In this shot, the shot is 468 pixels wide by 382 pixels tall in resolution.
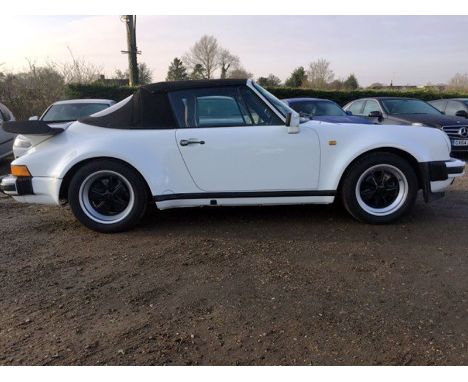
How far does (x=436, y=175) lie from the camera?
4344 millimetres

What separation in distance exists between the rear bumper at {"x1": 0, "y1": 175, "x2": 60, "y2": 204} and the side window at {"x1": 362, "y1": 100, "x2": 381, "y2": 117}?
26.2 feet

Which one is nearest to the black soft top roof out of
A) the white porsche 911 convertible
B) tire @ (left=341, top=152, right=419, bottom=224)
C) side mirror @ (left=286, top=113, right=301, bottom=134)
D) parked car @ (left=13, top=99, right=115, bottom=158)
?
the white porsche 911 convertible

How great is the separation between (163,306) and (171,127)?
201cm

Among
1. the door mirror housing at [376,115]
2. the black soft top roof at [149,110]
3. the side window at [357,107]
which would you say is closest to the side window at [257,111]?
the black soft top roof at [149,110]

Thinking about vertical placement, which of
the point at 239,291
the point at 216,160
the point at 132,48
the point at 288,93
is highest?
the point at 132,48

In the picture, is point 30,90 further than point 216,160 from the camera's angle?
Yes

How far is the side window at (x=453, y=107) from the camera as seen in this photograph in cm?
1115

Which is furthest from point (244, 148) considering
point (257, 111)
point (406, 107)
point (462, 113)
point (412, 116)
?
point (462, 113)

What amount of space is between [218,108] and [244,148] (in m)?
0.52

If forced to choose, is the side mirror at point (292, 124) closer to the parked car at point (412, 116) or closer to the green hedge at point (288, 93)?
the parked car at point (412, 116)

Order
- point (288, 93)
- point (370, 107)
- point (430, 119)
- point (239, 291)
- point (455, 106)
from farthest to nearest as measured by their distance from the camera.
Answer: point (288, 93)
point (455, 106)
point (370, 107)
point (430, 119)
point (239, 291)

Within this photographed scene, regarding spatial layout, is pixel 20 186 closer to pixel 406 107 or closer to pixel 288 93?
pixel 406 107

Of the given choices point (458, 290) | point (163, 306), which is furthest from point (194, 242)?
point (458, 290)

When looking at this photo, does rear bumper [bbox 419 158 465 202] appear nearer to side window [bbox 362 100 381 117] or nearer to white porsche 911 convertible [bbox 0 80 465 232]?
white porsche 911 convertible [bbox 0 80 465 232]
